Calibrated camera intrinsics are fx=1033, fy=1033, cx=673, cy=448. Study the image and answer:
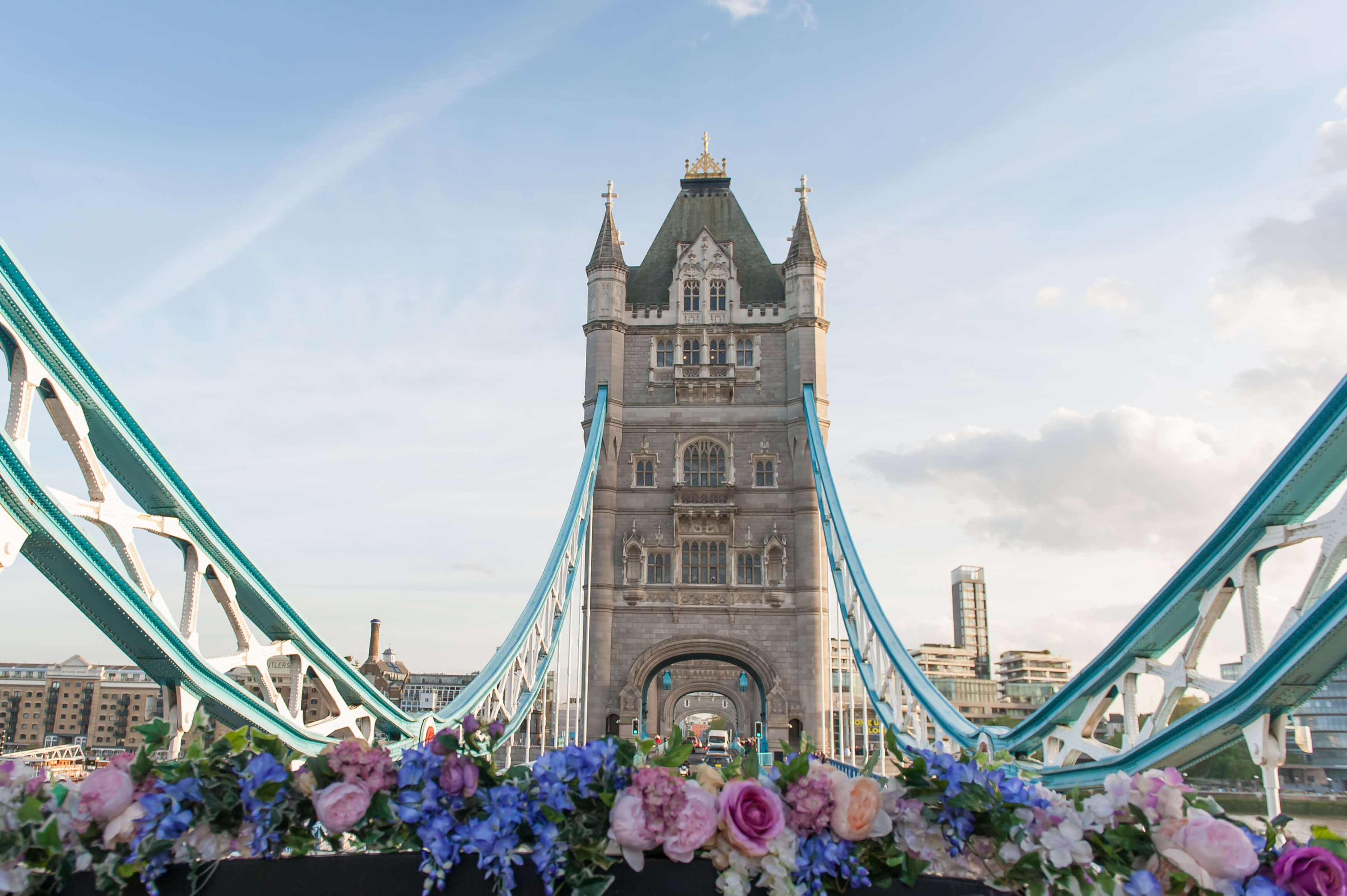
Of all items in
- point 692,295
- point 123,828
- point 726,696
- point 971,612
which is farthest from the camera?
point 971,612

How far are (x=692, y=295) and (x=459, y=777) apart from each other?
27.7m

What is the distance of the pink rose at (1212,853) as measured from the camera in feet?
7.02

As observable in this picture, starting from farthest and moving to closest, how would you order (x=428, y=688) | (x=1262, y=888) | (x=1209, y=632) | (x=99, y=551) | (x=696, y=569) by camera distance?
1. (x=428, y=688)
2. (x=696, y=569)
3. (x=1209, y=632)
4. (x=99, y=551)
5. (x=1262, y=888)

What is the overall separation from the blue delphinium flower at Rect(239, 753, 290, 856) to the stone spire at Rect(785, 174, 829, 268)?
91.2ft

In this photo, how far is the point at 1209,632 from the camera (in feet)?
26.0

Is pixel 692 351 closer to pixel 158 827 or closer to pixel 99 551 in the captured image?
pixel 99 551

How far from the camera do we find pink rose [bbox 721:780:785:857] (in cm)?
219

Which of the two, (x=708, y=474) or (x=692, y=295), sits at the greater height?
(x=692, y=295)

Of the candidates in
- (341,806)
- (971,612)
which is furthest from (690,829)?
(971,612)

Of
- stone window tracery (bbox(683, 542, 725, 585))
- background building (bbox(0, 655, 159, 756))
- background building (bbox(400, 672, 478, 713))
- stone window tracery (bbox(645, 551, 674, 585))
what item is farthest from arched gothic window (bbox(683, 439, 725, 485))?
background building (bbox(400, 672, 478, 713))

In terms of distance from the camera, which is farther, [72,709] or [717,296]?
[72,709]

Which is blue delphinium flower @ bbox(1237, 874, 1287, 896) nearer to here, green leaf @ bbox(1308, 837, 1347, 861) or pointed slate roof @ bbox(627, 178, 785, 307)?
green leaf @ bbox(1308, 837, 1347, 861)

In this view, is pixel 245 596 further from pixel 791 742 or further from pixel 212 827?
pixel 791 742

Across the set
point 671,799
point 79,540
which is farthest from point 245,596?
point 671,799
